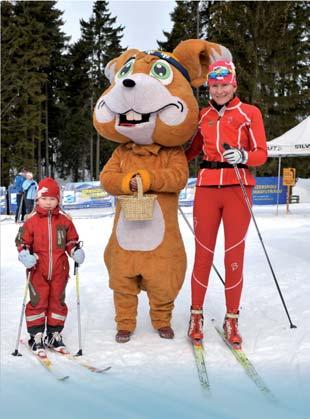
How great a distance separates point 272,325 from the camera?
12.5 ft

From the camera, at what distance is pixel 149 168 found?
136 inches

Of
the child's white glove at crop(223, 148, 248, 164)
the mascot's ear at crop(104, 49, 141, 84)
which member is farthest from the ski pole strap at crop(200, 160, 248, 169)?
the mascot's ear at crop(104, 49, 141, 84)

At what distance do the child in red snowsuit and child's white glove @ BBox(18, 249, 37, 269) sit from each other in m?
0.06

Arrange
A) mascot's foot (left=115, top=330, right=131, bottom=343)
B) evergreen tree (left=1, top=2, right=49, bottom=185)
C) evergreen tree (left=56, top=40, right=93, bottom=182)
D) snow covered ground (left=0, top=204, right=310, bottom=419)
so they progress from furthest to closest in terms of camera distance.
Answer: evergreen tree (left=56, top=40, right=93, bottom=182), evergreen tree (left=1, top=2, right=49, bottom=185), mascot's foot (left=115, top=330, right=131, bottom=343), snow covered ground (left=0, top=204, right=310, bottom=419)

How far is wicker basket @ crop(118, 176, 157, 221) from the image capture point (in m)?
3.13

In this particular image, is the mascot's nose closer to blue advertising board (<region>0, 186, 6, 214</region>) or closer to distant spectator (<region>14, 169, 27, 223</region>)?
distant spectator (<region>14, 169, 27, 223</region>)

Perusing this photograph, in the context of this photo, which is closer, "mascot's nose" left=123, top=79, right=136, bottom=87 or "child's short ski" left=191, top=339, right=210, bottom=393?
"child's short ski" left=191, top=339, right=210, bottom=393

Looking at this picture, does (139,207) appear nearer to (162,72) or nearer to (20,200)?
(162,72)

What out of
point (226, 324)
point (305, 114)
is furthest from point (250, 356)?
point (305, 114)

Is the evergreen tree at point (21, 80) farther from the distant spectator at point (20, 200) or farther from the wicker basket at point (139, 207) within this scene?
the wicker basket at point (139, 207)

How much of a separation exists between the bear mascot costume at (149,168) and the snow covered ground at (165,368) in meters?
0.33

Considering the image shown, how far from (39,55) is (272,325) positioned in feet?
92.3

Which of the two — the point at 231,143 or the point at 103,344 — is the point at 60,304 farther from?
the point at 231,143

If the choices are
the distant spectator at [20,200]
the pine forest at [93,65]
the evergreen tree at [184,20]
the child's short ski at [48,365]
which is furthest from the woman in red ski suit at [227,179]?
the evergreen tree at [184,20]
